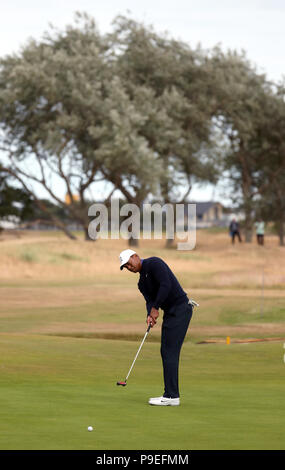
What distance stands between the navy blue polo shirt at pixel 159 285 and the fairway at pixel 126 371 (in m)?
1.34

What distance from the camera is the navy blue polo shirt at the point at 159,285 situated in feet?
36.9

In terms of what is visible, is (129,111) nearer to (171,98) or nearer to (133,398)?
(171,98)

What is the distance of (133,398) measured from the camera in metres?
12.1

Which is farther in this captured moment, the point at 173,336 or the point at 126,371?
the point at 126,371

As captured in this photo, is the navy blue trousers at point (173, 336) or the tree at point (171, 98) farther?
the tree at point (171, 98)

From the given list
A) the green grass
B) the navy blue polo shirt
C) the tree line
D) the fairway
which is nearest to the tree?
the tree line

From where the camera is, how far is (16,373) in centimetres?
1540

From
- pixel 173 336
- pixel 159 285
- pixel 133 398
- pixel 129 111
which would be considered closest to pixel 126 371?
pixel 133 398

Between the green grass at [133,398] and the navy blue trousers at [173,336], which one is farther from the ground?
the navy blue trousers at [173,336]

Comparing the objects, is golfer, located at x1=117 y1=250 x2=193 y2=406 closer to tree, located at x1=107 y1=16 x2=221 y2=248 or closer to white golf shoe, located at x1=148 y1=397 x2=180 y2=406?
white golf shoe, located at x1=148 y1=397 x2=180 y2=406

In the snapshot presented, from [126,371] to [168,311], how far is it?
476 centimetres

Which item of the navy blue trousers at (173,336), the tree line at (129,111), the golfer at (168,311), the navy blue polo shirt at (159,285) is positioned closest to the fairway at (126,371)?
the golfer at (168,311)

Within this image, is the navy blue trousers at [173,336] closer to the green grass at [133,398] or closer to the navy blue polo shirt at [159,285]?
the navy blue polo shirt at [159,285]
